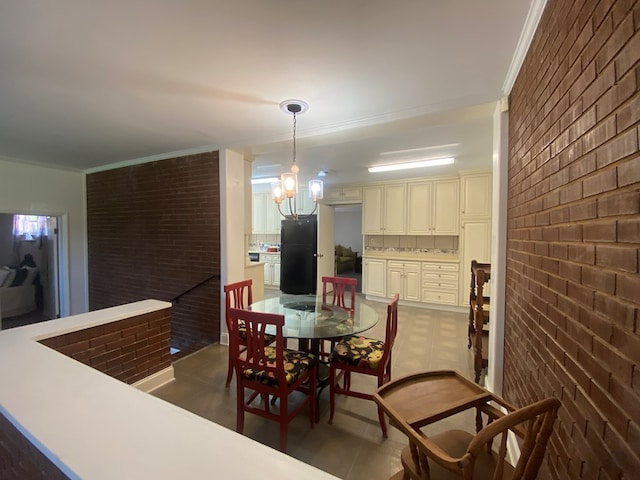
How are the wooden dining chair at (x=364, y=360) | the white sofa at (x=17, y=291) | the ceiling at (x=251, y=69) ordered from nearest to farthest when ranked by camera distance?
1. the ceiling at (x=251, y=69)
2. the wooden dining chair at (x=364, y=360)
3. the white sofa at (x=17, y=291)

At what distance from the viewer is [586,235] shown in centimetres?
87

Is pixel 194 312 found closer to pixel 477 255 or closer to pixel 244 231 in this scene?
Answer: pixel 244 231

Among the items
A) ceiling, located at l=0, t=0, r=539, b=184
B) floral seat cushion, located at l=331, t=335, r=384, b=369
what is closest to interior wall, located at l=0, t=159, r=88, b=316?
ceiling, located at l=0, t=0, r=539, b=184

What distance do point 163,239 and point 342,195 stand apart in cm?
330

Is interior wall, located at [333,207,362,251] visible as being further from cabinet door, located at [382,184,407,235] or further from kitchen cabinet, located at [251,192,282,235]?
cabinet door, located at [382,184,407,235]

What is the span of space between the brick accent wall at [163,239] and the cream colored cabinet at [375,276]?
3012 mm

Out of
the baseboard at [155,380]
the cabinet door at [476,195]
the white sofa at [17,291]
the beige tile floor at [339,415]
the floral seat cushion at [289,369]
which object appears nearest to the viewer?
the beige tile floor at [339,415]

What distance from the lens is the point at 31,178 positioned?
3.97 meters

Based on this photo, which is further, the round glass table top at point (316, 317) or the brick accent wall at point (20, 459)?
the round glass table top at point (316, 317)

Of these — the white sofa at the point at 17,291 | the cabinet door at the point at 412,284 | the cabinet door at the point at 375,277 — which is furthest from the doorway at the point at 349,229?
the white sofa at the point at 17,291

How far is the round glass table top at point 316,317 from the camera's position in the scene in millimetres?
2043

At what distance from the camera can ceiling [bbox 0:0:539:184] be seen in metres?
1.27

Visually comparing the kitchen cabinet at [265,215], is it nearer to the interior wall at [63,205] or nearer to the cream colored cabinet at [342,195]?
the cream colored cabinet at [342,195]

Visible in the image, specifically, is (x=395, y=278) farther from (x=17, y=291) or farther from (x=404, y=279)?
(x=17, y=291)
